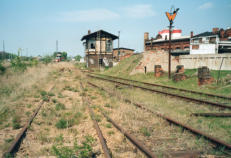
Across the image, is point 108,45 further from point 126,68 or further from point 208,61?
point 208,61

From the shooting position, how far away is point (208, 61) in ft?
57.4

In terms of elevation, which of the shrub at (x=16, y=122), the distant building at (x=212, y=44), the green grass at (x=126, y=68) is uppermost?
the distant building at (x=212, y=44)

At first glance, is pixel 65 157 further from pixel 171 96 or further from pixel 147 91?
pixel 147 91

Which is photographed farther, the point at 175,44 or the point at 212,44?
the point at 175,44

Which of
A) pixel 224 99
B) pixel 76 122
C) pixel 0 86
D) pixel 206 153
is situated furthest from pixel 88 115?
pixel 0 86

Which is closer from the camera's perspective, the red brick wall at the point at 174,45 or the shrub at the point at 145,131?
the shrub at the point at 145,131

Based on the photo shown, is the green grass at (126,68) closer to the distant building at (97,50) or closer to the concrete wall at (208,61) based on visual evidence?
the concrete wall at (208,61)

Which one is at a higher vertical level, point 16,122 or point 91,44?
point 91,44

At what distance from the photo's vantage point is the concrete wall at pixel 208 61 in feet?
53.7

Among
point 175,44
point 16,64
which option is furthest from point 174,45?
point 16,64

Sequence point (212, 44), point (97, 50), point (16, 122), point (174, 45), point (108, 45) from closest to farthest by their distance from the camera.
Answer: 1. point (16, 122)
2. point (212, 44)
3. point (97, 50)
4. point (108, 45)
5. point (174, 45)

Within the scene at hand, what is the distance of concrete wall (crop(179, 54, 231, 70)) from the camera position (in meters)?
16.4

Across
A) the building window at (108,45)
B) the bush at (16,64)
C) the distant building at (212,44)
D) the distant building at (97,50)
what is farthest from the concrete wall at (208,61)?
the building window at (108,45)

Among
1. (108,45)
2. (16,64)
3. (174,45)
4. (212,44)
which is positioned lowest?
(16,64)
